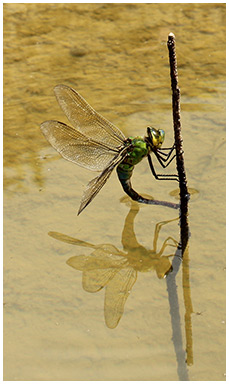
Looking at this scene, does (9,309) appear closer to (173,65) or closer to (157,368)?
(157,368)

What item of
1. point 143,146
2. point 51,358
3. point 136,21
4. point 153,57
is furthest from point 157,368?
point 136,21

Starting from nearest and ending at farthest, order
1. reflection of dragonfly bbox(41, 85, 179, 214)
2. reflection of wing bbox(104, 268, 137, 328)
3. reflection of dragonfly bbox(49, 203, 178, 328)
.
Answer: reflection of wing bbox(104, 268, 137, 328) < reflection of dragonfly bbox(49, 203, 178, 328) < reflection of dragonfly bbox(41, 85, 179, 214)

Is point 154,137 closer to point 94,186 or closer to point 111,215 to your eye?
point 94,186

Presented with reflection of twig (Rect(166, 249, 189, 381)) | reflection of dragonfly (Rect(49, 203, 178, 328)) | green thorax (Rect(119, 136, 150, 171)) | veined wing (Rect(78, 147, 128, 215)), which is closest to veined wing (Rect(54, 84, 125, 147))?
green thorax (Rect(119, 136, 150, 171))

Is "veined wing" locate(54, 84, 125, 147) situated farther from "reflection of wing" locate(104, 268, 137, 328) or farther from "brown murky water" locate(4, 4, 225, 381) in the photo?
"reflection of wing" locate(104, 268, 137, 328)

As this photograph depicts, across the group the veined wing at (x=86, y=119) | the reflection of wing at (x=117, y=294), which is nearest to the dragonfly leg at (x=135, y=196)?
the veined wing at (x=86, y=119)

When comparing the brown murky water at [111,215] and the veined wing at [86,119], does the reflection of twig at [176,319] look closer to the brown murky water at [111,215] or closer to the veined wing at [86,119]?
Answer: the brown murky water at [111,215]
